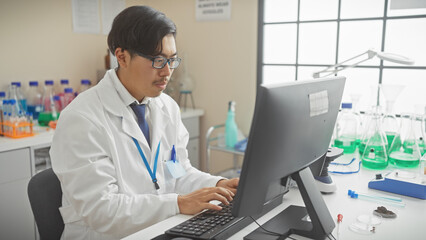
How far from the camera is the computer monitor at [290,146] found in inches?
32.7

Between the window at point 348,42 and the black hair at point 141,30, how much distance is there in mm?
1184

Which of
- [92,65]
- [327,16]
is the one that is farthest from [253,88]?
[92,65]

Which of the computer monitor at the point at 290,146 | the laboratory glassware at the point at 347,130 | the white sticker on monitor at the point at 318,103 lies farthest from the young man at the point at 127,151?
the laboratory glassware at the point at 347,130

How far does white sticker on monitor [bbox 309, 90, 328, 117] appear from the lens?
0.96 metres

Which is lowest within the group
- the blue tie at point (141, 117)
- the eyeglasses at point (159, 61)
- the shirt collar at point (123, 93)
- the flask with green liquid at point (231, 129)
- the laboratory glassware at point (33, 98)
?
the flask with green liquid at point (231, 129)

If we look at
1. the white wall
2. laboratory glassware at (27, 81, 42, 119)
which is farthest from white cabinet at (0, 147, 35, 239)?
the white wall

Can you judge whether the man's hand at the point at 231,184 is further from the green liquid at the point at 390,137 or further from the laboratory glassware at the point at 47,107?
the laboratory glassware at the point at 47,107

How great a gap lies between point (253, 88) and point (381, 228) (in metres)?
1.95

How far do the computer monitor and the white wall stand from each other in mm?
1894

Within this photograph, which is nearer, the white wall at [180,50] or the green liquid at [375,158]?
the green liquid at [375,158]

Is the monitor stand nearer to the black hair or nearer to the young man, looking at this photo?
the young man

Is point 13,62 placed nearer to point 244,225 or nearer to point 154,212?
point 154,212

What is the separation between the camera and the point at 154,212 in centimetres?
121

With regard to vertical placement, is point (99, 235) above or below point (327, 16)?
below
